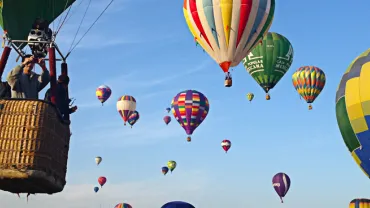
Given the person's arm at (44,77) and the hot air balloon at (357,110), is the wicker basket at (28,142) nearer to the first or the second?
the person's arm at (44,77)

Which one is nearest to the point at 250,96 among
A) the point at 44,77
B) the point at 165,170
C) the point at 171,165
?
the point at 171,165

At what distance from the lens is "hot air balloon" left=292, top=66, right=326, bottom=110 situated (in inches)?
1476

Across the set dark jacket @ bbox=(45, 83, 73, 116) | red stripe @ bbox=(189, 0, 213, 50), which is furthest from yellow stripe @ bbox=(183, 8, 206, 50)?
dark jacket @ bbox=(45, 83, 73, 116)

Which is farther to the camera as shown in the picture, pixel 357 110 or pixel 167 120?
pixel 167 120

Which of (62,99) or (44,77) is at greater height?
(44,77)

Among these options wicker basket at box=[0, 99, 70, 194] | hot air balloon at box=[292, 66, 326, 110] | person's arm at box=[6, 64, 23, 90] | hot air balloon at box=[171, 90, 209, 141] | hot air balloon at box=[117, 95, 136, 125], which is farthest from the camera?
hot air balloon at box=[117, 95, 136, 125]

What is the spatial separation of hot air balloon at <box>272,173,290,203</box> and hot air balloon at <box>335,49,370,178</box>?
17008 millimetres

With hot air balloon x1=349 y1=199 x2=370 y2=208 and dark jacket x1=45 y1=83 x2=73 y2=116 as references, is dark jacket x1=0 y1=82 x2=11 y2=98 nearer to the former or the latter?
dark jacket x1=45 y1=83 x2=73 y2=116

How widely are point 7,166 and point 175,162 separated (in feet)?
167

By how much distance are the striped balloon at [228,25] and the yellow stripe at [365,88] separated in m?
4.55

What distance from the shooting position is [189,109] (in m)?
Answer: 36.6

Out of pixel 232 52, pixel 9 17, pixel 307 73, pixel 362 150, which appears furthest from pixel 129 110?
pixel 9 17

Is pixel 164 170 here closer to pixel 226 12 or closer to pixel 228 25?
pixel 228 25

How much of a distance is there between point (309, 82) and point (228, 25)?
16.3 meters
